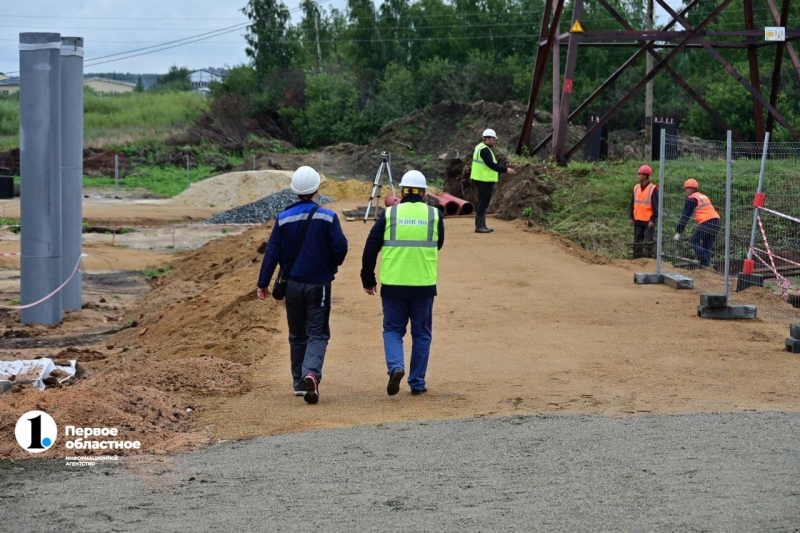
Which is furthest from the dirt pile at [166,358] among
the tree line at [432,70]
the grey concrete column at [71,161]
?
A: the tree line at [432,70]

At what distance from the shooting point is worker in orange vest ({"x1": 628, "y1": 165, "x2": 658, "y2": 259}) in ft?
64.0

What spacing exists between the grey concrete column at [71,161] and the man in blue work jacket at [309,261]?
32.4 feet

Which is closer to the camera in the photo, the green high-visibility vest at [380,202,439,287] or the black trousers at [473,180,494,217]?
the green high-visibility vest at [380,202,439,287]

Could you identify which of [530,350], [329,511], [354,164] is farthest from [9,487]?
[354,164]

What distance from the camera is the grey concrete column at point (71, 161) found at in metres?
18.6

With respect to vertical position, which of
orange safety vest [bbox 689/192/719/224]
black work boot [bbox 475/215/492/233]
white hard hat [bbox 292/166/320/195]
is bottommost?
black work boot [bbox 475/215/492/233]

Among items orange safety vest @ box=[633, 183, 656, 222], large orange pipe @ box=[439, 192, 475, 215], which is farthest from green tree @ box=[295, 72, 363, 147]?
orange safety vest @ box=[633, 183, 656, 222]

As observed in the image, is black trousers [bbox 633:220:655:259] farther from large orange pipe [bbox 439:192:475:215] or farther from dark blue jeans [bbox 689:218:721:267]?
large orange pipe [bbox 439:192:475:215]

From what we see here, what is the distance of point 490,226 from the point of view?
24062mm

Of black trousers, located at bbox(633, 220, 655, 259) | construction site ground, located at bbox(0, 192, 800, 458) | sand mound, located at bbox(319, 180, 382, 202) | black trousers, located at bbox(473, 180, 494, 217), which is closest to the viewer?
construction site ground, located at bbox(0, 192, 800, 458)

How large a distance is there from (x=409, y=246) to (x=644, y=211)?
11.0m

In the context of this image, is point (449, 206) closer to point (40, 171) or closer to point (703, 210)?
point (703, 210)

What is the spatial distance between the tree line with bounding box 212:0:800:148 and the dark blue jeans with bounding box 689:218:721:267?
34.3m

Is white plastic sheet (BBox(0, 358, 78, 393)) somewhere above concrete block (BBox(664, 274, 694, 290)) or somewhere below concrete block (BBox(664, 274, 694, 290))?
below
